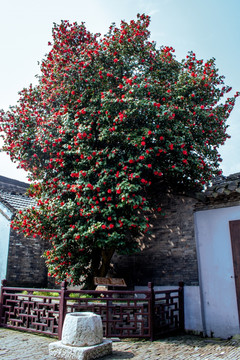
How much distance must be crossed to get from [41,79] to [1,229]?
18.7ft

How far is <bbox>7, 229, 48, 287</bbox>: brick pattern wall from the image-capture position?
34.8 feet

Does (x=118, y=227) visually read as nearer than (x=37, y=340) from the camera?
No

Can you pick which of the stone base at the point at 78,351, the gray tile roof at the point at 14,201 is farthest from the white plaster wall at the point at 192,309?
the gray tile roof at the point at 14,201

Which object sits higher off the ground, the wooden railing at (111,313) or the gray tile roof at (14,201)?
the gray tile roof at (14,201)

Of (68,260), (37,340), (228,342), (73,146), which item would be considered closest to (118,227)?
(68,260)

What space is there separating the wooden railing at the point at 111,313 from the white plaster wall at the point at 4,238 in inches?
Result: 111

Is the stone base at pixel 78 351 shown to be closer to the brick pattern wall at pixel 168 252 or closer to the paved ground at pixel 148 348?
the paved ground at pixel 148 348

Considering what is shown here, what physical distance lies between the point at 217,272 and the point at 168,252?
5.15 feet

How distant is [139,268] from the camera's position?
362 inches

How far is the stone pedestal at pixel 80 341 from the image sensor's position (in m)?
5.04

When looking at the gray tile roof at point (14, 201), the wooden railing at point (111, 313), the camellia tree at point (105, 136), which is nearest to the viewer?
the wooden railing at point (111, 313)

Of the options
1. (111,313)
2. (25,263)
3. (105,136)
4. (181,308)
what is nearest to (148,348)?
(111,313)

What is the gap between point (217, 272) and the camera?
755cm

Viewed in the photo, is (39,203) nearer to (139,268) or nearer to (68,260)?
(68,260)
